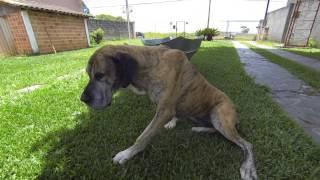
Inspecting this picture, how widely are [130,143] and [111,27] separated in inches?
918

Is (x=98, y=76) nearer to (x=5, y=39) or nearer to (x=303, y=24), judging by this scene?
(x=5, y=39)

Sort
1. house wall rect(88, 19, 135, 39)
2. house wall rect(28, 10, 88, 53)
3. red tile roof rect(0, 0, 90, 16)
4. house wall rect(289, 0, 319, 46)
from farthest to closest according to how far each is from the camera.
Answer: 1. house wall rect(88, 19, 135, 39)
2. house wall rect(289, 0, 319, 46)
3. house wall rect(28, 10, 88, 53)
4. red tile roof rect(0, 0, 90, 16)

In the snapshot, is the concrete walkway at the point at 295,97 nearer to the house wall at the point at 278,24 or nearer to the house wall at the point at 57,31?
the house wall at the point at 57,31

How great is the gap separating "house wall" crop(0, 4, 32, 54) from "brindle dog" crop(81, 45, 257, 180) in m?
10.9

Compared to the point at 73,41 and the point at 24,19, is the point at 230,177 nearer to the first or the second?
the point at 24,19

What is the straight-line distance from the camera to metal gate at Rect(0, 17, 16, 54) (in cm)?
989

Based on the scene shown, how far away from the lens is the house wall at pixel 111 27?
2033 cm

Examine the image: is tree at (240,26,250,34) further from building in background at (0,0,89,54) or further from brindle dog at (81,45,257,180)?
brindle dog at (81,45,257,180)

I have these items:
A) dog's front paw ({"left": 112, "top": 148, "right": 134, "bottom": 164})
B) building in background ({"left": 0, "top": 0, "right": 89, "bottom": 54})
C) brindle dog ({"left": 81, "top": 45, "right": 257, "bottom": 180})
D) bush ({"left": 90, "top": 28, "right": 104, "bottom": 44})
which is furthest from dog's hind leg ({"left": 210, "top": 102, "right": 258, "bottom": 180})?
bush ({"left": 90, "top": 28, "right": 104, "bottom": 44})

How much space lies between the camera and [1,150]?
1.94 metres

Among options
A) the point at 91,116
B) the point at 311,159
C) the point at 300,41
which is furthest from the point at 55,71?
the point at 300,41

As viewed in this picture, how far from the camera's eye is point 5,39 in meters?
10.0

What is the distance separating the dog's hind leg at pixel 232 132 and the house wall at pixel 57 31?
11.6 meters

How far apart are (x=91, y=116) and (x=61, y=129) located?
41 centimetres
